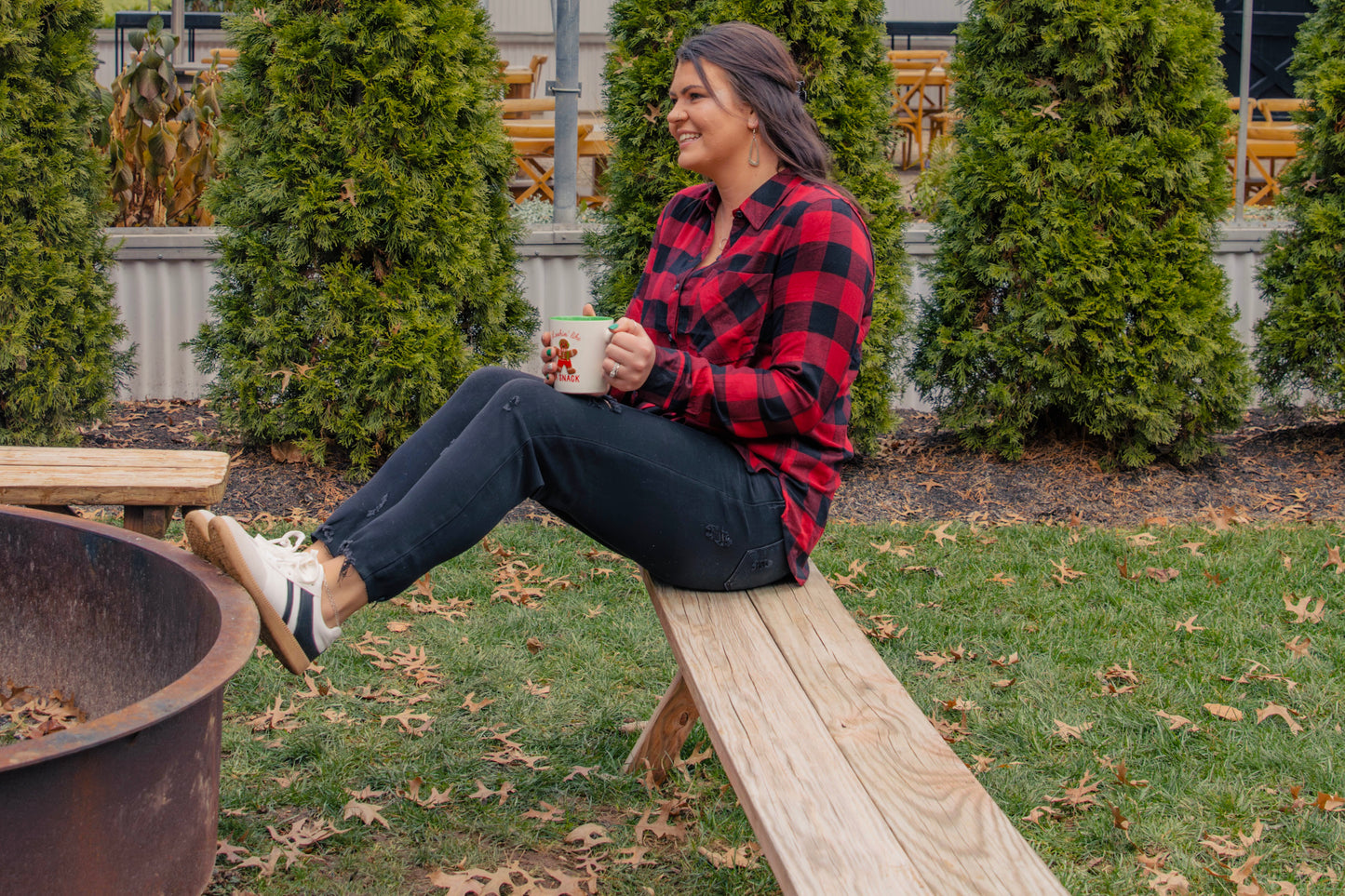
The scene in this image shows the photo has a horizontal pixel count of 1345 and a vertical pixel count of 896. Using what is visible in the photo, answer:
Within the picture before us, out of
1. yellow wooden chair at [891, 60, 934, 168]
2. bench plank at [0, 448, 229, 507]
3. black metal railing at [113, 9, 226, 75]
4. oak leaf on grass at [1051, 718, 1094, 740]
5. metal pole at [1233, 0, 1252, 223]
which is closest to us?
bench plank at [0, 448, 229, 507]

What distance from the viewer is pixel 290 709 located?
3.29m

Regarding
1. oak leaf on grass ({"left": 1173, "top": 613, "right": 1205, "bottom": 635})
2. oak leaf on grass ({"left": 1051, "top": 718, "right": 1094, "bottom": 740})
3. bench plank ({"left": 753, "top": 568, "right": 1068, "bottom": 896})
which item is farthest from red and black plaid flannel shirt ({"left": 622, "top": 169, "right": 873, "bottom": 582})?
oak leaf on grass ({"left": 1173, "top": 613, "right": 1205, "bottom": 635})

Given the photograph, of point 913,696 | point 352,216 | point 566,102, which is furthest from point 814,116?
point 913,696

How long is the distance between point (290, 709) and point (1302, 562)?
3558mm

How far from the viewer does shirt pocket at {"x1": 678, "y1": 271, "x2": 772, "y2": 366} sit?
265 cm

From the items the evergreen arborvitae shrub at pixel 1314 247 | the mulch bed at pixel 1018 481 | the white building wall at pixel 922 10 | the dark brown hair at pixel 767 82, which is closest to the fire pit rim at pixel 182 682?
the dark brown hair at pixel 767 82

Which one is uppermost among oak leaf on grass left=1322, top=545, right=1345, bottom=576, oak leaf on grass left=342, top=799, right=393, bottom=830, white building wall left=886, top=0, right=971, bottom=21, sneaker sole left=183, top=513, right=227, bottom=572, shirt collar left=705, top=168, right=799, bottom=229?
white building wall left=886, top=0, right=971, bottom=21

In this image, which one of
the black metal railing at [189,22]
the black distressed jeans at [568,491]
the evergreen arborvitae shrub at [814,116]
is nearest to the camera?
the black distressed jeans at [568,491]

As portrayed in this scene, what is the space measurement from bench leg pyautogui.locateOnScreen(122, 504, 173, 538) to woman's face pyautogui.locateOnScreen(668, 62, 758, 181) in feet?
5.18

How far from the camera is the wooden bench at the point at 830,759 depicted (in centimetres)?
159

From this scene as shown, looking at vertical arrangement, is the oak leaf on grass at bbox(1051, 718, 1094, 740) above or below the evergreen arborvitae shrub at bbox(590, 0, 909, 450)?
below

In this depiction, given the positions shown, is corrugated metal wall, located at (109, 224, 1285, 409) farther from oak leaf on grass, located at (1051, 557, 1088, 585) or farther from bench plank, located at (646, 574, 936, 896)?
bench plank, located at (646, 574, 936, 896)

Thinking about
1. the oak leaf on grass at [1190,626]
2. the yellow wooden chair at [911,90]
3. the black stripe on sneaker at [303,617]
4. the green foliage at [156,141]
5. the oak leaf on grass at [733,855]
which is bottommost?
the oak leaf on grass at [733,855]

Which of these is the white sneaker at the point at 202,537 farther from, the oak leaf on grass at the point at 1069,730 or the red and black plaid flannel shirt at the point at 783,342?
the oak leaf on grass at the point at 1069,730
